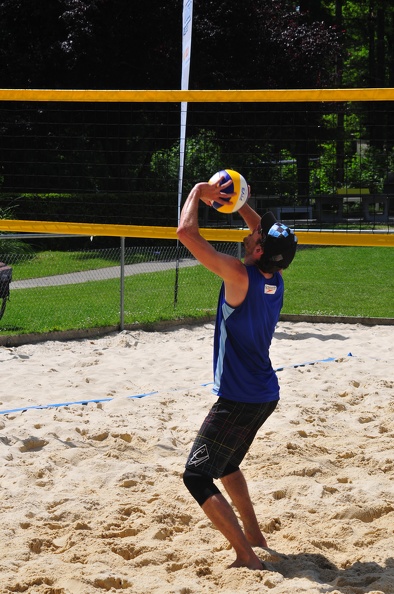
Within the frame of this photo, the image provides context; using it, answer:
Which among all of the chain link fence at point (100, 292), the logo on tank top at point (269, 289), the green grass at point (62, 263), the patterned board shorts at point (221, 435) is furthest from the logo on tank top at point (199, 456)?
the green grass at point (62, 263)

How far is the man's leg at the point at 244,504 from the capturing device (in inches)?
154

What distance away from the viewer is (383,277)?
45.8 feet

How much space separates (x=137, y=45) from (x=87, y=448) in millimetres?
14979

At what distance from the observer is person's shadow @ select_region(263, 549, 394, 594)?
3514 millimetres

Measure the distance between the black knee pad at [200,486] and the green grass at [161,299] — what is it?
573cm

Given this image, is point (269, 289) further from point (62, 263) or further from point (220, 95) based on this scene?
point (62, 263)

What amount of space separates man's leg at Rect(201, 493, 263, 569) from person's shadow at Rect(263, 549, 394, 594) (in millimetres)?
106

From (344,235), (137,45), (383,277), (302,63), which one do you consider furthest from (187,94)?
(302,63)

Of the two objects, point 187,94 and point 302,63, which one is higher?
point 302,63

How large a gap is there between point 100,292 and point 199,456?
294 inches

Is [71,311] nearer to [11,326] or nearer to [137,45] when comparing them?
[11,326]

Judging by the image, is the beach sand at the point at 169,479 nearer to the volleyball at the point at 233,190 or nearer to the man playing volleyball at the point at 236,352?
the man playing volleyball at the point at 236,352

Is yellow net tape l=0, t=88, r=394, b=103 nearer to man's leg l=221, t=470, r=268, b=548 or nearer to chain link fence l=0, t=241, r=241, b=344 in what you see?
chain link fence l=0, t=241, r=241, b=344

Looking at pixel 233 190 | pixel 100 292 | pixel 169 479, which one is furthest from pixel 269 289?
pixel 100 292
